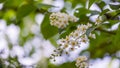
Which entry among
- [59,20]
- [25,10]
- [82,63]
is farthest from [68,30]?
[25,10]

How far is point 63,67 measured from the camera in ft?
5.31

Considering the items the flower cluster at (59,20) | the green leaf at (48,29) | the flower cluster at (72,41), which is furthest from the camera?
the green leaf at (48,29)

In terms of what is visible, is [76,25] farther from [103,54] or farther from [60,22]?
[103,54]

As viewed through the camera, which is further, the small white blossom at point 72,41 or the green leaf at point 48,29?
the green leaf at point 48,29

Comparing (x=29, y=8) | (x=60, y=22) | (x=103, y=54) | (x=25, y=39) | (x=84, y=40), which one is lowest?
(x=84, y=40)

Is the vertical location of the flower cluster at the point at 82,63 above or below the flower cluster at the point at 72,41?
below

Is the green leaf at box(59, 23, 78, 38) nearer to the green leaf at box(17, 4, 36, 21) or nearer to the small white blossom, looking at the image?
the small white blossom

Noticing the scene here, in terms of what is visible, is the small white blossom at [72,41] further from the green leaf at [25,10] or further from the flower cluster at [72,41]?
the green leaf at [25,10]

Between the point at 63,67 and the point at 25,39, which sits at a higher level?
the point at 25,39

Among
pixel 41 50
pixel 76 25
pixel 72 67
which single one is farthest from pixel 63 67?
pixel 41 50

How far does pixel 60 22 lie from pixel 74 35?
→ 0.12 metres

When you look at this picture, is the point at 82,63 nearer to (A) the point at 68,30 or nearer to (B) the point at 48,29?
(A) the point at 68,30

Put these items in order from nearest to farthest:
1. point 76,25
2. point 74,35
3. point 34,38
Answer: point 74,35 < point 76,25 < point 34,38

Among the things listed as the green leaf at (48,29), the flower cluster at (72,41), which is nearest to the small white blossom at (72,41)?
the flower cluster at (72,41)
